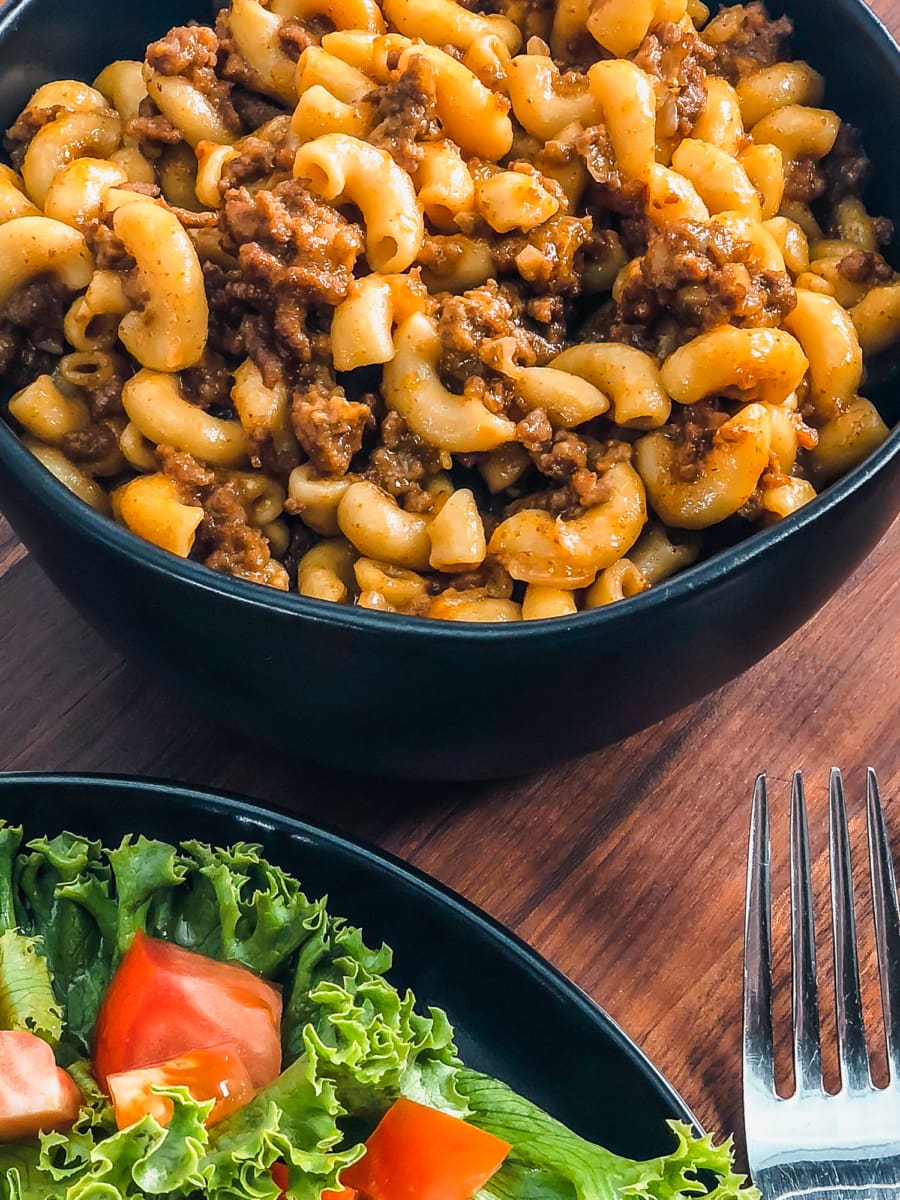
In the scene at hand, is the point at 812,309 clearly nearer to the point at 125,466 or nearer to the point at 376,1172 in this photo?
the point at 125,466

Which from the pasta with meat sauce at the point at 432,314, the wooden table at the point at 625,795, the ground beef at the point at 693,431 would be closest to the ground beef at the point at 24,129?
the pasta with meat sauce at the point at 432,314

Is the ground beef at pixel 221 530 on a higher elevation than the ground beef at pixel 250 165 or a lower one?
lower

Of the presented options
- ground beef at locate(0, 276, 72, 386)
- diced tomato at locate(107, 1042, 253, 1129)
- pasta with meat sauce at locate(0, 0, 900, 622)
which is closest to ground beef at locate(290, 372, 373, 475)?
pasta with meat sauce at locate(0, 0, 900, 622)

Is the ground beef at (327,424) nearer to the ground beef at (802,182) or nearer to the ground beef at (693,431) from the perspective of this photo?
the ground beef at (693,431)

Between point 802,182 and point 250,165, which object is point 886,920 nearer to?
point 802,182

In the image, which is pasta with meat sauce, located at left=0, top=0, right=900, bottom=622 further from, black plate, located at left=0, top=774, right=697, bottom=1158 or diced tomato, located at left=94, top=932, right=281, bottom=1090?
diced tomato, located at left=94, top=932, right=281, bottom=1090
